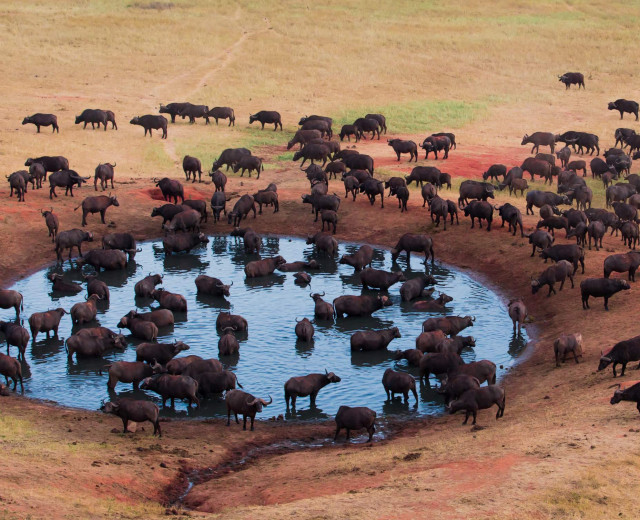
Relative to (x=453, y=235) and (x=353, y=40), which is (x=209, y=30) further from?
(x=453, y=235)

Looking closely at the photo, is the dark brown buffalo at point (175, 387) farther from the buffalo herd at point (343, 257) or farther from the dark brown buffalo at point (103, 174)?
the dark brown buffalo at point (103, 174)

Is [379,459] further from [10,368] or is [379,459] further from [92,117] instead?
[92,117]

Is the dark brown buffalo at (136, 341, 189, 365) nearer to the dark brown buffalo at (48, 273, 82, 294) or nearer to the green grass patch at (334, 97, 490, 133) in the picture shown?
the dark brown buffalo at (48, 273, 82, 294)

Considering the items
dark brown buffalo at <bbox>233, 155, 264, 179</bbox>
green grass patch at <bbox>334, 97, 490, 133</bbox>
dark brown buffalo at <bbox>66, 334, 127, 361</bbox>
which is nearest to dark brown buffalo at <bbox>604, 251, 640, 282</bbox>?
dark brown buffalo at <bbox>66, 334, 127, 361</bbox>

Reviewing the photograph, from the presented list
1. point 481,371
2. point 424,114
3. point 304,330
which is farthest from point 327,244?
point 424,114

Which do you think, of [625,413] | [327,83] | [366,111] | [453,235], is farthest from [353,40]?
[625,413]

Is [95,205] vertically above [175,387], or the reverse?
[95,205]

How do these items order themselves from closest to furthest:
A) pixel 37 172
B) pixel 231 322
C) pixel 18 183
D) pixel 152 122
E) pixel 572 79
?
pixel 231 322 → pixel 18 183 → pixel 37 172 → pixel 152 122 → pixel 572 79
